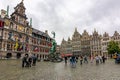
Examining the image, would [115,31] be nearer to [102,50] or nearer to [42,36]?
[102,50]

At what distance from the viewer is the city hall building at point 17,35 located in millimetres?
46562

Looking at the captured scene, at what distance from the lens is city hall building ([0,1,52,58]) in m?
46.6

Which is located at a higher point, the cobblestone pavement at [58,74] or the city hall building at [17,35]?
the city hall building at [17,35]

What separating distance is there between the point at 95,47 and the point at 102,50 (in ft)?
15.8

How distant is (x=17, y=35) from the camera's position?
5209cm

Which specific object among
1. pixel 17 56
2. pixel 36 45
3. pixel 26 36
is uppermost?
pixel 26 36

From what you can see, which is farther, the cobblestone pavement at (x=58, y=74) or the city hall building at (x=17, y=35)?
the city hall building at (x=17, y=35)

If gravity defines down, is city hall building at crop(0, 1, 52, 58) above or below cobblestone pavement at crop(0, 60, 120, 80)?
above

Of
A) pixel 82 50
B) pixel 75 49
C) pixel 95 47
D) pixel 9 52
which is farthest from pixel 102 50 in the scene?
pixel 9 52

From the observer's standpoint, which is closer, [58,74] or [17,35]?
[58,74]

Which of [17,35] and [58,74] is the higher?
[17,35]

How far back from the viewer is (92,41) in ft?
278

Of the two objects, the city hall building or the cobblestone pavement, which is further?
the city hall building

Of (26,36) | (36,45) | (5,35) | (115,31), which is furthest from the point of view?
(115,31)
